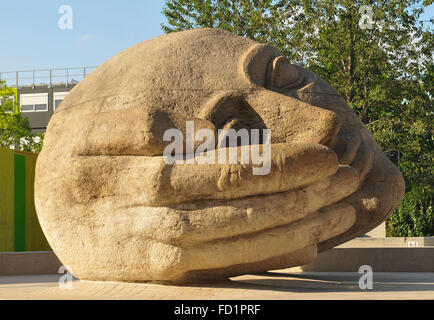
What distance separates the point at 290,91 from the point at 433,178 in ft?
36.8

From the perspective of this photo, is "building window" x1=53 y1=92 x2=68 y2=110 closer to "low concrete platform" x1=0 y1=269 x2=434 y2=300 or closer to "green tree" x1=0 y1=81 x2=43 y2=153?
"green tree" x1=0 y1=81 x2=43 y2=153

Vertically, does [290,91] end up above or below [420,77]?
below

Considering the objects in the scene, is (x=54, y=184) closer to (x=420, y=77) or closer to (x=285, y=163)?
(x=285, y=163)

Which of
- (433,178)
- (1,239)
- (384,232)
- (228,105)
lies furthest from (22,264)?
(384,232)

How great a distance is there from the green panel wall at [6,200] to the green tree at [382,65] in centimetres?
868

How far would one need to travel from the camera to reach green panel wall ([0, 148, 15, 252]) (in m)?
15.3

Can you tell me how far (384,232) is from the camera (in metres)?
21.8

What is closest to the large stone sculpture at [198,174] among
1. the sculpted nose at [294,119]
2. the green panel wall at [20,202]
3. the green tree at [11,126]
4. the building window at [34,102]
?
the sculpted nose at [294,119]

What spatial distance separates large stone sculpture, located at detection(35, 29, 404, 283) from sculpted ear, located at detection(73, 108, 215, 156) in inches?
0.6

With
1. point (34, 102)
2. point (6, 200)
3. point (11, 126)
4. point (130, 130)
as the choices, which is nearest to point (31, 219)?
point (6, 200)

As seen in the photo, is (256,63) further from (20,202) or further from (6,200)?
(20,202)

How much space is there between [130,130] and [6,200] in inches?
351

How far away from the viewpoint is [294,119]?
8016 millimetres
